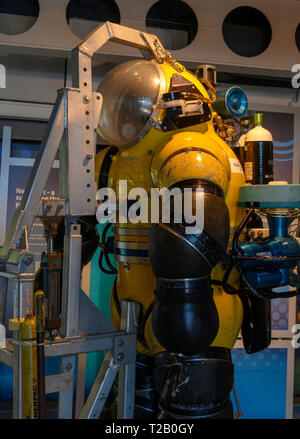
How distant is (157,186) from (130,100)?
0.30m

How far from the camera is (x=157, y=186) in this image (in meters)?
1.59

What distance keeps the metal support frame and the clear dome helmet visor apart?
0.37ft

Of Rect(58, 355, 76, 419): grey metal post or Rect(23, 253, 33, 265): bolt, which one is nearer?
Rect(23, 253, 33, 265): bolt

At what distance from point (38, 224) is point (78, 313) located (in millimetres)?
1196

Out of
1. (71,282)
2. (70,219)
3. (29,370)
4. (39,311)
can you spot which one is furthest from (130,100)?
(29,370)

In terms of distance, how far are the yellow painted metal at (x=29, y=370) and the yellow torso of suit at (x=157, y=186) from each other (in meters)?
0.44

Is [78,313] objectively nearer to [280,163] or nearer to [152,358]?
[152,358]

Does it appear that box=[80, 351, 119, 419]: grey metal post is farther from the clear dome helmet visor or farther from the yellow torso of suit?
the clear dome helmet visor

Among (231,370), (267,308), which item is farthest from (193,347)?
(267,308)

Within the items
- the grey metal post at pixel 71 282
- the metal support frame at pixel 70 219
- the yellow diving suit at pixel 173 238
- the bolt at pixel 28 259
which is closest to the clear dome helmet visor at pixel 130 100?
the yellow diving suit at pixel 173 238

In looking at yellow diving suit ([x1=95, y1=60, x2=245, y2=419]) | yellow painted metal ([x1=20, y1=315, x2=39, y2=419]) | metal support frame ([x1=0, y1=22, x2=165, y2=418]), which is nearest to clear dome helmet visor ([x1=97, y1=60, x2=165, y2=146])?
yellow diving suit ([x1=95, y1=60, x2=245, y2=419])

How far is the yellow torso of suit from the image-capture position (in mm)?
1521

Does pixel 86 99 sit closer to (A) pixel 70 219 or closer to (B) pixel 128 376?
(A) pixel 70 219
